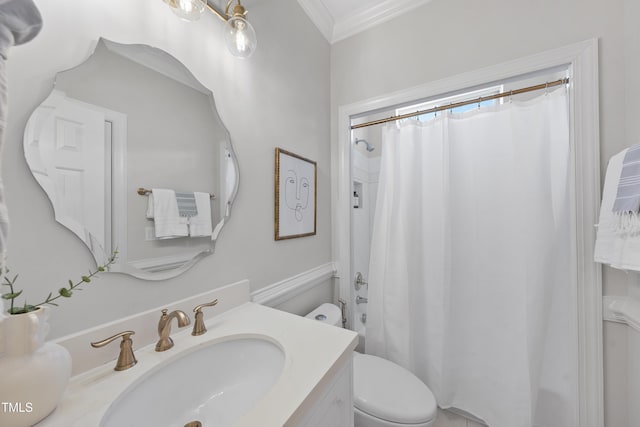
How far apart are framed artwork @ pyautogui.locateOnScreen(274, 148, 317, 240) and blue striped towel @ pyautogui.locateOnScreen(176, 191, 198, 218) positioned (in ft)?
1.33

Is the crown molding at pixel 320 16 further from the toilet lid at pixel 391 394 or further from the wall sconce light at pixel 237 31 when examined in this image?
the toilet lid at pixel 391 394

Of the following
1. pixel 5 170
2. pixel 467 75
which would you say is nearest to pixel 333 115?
pixel 467 75

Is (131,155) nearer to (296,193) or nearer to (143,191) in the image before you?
(143,191)

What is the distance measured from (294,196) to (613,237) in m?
1.29

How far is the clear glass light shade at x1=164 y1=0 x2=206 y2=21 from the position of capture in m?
0.70

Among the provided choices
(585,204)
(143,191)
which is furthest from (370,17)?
(143,191)

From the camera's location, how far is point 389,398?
3.26 feet

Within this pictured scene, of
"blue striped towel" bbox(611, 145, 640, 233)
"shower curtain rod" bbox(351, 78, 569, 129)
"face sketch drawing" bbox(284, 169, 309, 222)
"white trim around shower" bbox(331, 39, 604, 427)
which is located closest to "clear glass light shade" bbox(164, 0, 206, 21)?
"face sketch drawing" bbox(284, 169, 309, 222)

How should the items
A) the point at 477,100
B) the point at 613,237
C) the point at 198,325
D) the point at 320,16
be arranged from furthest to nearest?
the point at 320,16 → the point at 477,100 → the point at 613,237 → the point at 198,325

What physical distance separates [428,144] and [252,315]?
4.22ft

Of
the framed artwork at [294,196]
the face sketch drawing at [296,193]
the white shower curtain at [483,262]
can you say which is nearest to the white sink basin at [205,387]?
the framed artwork at [294,196]

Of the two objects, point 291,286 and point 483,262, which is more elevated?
point 483,262

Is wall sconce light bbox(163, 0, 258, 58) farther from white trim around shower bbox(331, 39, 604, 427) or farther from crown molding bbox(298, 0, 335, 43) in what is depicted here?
white trim around shower bbox(331, 39, 604, 427)

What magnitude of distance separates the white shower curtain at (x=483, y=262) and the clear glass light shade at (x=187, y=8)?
1.13 metres
